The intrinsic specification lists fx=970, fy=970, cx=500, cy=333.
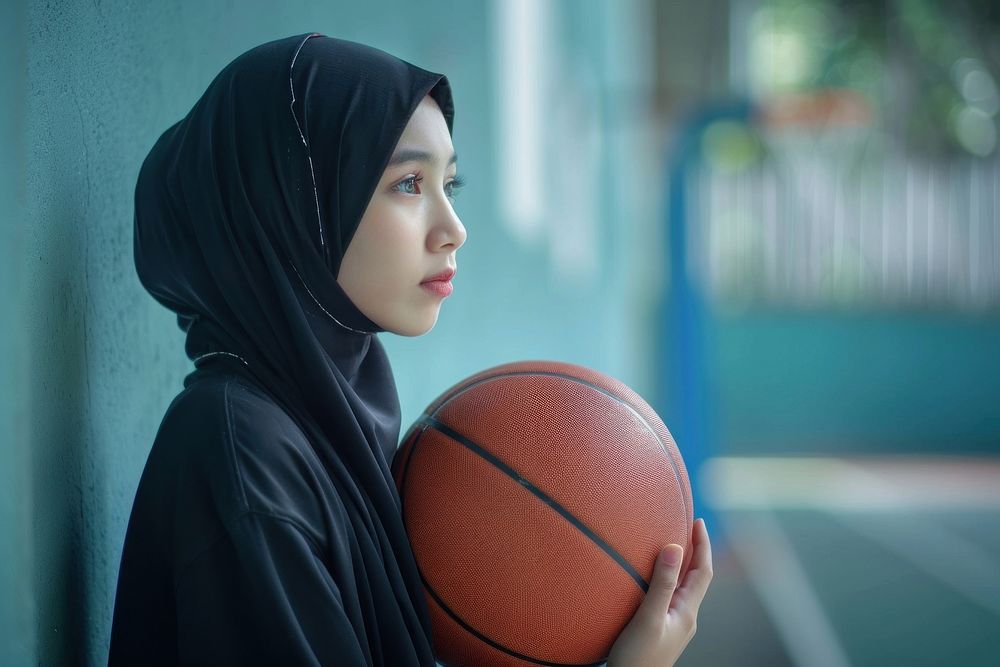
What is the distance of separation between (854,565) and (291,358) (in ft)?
18.6

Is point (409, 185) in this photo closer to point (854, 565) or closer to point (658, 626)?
point (658, 626)

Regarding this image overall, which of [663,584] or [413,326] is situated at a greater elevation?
[413,326]

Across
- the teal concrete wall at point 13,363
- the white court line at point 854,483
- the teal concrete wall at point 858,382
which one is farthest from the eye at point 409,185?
the teal concrete wall at point 858,382

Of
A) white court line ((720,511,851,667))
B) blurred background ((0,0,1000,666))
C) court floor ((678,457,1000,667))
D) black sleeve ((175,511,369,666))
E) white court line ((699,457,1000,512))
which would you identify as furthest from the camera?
white court line ((699,457,1000,512))

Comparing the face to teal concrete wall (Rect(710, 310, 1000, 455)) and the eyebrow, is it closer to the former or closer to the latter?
the eyebrow

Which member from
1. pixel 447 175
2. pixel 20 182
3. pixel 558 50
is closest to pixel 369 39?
pixel 447 175

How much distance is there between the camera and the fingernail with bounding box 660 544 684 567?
1.36 meters

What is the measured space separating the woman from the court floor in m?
3.53

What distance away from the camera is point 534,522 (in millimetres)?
1335

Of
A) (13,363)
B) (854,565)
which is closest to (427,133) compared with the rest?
(13,363)

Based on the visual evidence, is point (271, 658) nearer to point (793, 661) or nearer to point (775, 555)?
point (793, 661)

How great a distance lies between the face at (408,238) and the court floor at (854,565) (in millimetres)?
3551

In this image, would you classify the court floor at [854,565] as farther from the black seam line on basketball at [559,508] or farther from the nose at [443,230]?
the nose at [443,230]

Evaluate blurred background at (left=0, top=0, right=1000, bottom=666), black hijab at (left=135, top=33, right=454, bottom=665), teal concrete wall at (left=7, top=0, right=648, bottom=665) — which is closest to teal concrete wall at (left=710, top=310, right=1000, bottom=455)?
blurred background at (left=0, top=0, right=1000, bottom=666)
